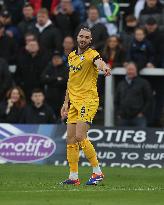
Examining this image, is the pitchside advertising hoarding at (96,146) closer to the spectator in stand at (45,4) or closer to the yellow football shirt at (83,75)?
the spectator in stand at (45,4)

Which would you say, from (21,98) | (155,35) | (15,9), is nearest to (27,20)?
(15,9)

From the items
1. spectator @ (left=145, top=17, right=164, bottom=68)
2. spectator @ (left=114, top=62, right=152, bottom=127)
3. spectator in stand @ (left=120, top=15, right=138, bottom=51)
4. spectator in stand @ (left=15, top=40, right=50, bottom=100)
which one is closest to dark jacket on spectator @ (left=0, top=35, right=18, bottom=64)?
spectator in stand @ (left=15, top=40, right=50, bottom=100)

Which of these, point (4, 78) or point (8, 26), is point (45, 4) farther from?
point (4, 78)

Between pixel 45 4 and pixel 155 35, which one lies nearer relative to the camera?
pixel 155 35

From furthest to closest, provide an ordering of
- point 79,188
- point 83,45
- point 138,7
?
1. point 138,7
2. point 83,45
3. point 79,188

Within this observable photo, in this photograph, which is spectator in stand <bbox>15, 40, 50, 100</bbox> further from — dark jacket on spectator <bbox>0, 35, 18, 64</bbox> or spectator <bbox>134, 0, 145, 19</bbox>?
spectator <bbox>134, 0, 145, 19</bbox>

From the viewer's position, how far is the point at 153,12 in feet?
65.3

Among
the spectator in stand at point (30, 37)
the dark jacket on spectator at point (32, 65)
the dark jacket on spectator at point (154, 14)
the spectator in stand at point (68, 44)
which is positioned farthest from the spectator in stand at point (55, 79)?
the dark jacket on spectator at point (154, 14)

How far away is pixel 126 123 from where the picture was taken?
745 inches

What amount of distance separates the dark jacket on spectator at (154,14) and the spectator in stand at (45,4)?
2592mm

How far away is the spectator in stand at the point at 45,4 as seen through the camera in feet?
70.5

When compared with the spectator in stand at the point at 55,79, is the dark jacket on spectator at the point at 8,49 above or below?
above

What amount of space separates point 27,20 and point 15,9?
94 centimetres

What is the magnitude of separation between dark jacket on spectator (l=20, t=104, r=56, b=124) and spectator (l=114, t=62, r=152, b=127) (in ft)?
5.74
